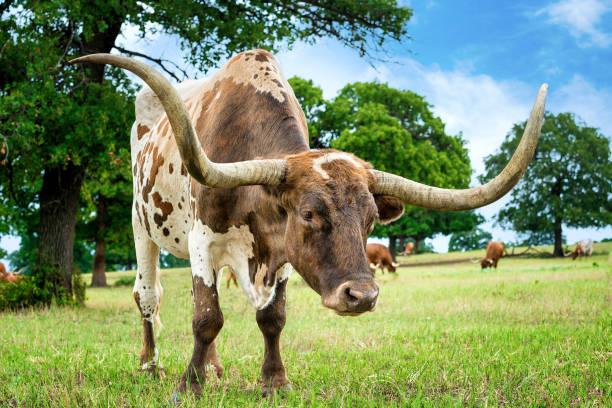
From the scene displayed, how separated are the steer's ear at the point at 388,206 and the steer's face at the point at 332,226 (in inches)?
13.1

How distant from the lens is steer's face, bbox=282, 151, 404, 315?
2928 millimetres

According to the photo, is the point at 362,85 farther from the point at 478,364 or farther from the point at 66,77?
the point at 478,364

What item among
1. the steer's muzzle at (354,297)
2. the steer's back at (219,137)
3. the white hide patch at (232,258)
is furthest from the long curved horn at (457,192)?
the white hide patch at (232,258)

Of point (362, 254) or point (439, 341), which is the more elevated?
point (362, 254)

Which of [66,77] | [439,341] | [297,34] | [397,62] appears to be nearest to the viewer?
[439,341]

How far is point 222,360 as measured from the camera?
17.5 ft

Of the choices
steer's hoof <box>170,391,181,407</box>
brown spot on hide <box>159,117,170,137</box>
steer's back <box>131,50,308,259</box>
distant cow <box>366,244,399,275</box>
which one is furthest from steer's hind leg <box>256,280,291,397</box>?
distant cow <box>366,244,399,275</box>

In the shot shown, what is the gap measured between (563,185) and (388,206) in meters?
40.9

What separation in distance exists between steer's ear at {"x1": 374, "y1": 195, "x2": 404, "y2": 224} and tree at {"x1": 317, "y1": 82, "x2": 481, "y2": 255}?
71.9 feet

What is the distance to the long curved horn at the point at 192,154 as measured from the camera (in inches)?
117

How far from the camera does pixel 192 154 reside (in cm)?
304

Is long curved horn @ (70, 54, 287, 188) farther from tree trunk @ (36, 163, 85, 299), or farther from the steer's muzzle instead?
tree trunk @ (36, 163, 85, 299)

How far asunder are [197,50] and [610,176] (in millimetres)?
36520

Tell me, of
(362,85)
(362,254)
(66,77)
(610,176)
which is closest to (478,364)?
(362,254)
